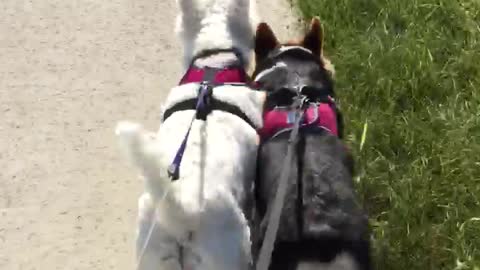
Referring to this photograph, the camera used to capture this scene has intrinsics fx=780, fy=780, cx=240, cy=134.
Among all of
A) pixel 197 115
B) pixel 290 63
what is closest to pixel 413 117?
pixel 290 63

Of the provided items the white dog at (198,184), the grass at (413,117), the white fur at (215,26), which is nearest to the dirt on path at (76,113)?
the grass at (413,117)

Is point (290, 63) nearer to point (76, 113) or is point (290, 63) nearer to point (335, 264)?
point (335, 264)

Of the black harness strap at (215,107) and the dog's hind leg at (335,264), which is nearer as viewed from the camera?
the dog's hind leg at (335,264)

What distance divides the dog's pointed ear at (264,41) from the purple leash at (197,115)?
458mm

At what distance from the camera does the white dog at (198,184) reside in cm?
272

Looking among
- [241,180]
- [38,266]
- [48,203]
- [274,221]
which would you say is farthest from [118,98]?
[274,221]

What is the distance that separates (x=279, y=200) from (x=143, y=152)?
509 millimetres

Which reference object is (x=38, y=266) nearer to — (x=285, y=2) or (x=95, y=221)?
(x=95, y=221)

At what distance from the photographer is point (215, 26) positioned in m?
3.95

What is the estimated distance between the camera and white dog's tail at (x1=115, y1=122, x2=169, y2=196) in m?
2.50

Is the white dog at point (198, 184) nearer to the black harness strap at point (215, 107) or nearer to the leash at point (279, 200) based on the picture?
the black harness strap at point (215, 107)

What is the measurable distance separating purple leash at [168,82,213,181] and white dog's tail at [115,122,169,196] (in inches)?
2.5

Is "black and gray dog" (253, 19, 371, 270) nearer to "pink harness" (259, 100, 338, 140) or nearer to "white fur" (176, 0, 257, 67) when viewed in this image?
"pink harness" (259, 100, 338, 140)

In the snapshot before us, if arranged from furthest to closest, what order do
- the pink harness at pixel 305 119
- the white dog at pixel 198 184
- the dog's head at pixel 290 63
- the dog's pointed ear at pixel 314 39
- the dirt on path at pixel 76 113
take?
the dirt on path at pixel 76 113 → the dog's pointed ear at pixel 314 39 → the dog's head at pixel 290 63 → the pink harness at pixel 305 119 → the white dog at pixel 198 184
